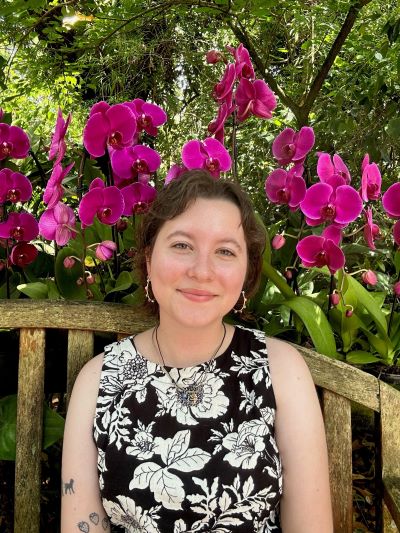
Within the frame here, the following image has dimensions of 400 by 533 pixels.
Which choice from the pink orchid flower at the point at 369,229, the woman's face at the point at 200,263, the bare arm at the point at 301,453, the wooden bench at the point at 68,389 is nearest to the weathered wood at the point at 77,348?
the wooden bench at the point at 68,389

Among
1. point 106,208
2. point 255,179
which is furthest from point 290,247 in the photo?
point 255,179

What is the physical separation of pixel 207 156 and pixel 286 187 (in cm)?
20

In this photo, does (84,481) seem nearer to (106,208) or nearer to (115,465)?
(115,465)

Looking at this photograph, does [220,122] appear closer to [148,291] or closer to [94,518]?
[148,291]

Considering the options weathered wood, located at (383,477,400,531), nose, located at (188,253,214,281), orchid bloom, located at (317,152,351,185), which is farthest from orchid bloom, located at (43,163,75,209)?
weathered wood, located at (383,477,400,531)

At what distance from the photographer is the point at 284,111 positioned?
3.91m

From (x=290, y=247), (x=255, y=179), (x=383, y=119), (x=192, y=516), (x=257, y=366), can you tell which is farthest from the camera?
(x=255, y=179)

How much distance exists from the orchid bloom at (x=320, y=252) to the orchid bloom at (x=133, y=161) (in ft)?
1.42

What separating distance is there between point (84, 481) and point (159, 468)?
18cm

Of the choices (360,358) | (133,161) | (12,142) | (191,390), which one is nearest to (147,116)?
(133,161)

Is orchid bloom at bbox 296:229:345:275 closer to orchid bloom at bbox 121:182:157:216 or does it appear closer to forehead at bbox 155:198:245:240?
forehead at bbox 155:198:245:240

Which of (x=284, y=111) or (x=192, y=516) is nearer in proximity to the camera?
(x=192, y=516)

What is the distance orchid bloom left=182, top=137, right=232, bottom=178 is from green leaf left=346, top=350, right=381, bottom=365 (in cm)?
55

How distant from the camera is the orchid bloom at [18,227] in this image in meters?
1.63
